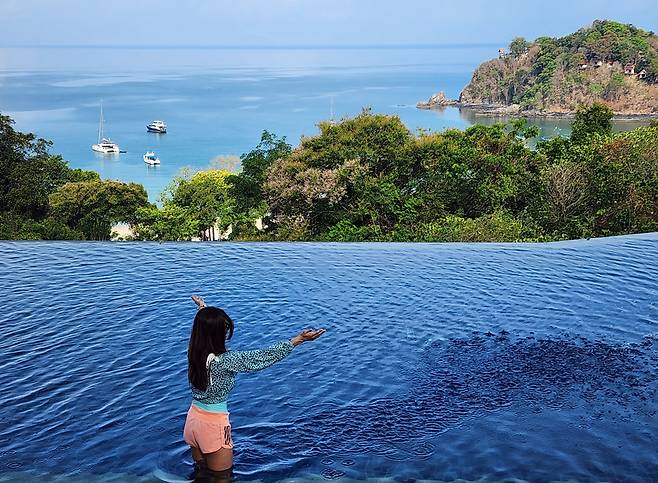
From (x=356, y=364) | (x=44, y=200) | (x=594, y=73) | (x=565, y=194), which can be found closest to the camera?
(x=356, y=364)

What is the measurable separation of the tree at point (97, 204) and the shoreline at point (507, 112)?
66.3m

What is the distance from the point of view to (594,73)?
9606cm

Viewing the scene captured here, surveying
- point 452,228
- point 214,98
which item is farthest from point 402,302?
point 214,98

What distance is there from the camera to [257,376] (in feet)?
22.1

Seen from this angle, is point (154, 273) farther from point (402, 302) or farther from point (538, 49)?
point (538, 49)

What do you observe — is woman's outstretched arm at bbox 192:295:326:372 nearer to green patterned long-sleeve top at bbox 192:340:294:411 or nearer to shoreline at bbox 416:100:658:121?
green patterned long-sleeve top at bbox 192:340:294:411

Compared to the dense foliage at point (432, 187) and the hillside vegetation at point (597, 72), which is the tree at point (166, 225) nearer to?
the dense foliage at point (432, 187)

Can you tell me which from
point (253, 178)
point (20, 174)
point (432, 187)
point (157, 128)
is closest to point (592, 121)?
point (432, 187)

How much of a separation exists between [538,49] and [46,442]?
108839 millimetres

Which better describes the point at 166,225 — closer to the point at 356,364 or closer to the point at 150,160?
the point at 356,364

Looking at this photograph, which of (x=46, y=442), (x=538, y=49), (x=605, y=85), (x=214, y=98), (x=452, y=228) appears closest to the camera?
(x=46, y=442)

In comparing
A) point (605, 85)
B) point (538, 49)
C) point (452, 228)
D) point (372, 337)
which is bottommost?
point (372, 337)

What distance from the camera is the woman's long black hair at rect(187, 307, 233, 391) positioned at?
425cm

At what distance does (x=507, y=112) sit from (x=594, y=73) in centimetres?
1258
